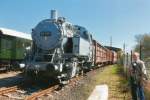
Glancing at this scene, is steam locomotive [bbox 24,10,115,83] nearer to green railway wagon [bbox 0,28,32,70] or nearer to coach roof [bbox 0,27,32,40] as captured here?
green railway wagon [bbox 0,28,32,70]

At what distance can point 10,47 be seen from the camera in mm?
23938

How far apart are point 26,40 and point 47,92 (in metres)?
13.7

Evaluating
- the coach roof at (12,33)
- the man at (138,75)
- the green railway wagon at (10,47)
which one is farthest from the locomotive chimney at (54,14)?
the man at (138,75)

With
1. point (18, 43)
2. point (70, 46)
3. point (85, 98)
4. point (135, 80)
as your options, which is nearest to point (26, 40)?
point (18, 43)

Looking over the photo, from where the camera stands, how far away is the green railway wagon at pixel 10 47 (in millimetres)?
22859

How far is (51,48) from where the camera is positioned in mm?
16406

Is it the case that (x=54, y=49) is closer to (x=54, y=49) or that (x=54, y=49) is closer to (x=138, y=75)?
(x=54, y=49)

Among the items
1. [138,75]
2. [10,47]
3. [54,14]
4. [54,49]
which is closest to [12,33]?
[10,47]

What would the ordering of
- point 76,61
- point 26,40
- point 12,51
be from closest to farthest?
point 76,61
point 12,51
point 26,40

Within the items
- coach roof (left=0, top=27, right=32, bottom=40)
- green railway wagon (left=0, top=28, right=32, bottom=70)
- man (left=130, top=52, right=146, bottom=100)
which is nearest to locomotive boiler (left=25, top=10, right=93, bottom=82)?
green railway wagon (left=0, top=28, right=32, bottom=70)

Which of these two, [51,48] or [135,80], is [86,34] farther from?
[135,80]

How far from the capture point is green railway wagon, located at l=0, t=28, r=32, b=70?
22859 millimetres

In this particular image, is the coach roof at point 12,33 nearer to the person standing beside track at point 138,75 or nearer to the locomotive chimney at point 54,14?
the locomotive chimney at point 54,14

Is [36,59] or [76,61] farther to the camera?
[76,61]
